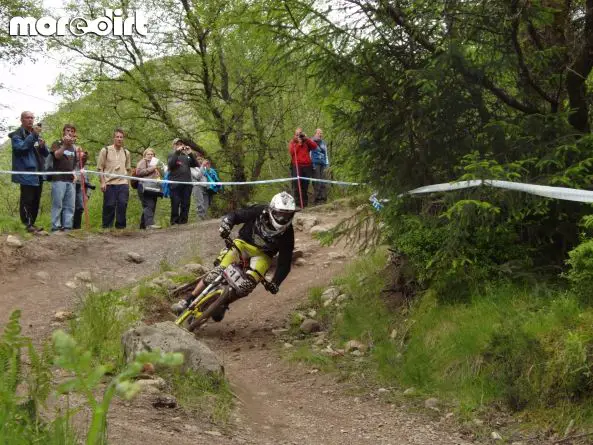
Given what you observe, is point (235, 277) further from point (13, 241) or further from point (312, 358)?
point (13, 241)

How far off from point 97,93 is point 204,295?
17410mm

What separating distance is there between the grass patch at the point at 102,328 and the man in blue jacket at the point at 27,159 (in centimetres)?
495

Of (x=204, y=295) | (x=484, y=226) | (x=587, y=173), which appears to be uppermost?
(x=587, y=173)

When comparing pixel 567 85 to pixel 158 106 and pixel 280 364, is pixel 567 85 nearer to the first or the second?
pixel 280 364

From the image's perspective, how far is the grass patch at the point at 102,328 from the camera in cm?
641

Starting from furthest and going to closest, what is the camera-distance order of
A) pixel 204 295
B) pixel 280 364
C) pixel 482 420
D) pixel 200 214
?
1. pixel 200 214
2. pixel 204 295
3. pixel 280 364
4. pixel 482 420

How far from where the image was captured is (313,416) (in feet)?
19.6

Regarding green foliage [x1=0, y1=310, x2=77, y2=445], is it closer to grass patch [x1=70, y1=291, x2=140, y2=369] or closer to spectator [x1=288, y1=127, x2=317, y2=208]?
grass patch [x1=70, y1=291, x2=140, y2=369]

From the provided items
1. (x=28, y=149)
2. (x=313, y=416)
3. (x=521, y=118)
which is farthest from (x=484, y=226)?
(x=28, y=149)

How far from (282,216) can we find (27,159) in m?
5.18

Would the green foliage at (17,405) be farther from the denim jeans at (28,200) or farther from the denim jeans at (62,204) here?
the denim jeans at (62,204)

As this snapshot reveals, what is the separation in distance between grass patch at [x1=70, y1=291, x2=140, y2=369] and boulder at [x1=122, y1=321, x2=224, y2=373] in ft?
0.59

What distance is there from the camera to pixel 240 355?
335 inches

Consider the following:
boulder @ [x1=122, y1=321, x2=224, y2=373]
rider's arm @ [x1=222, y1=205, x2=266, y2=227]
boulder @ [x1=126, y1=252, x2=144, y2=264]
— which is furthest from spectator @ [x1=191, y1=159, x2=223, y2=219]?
boulder @ [x1=122, y1=321, x2=224, y2=373]
